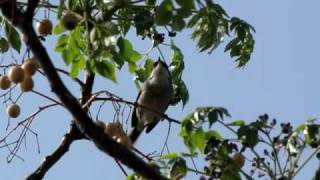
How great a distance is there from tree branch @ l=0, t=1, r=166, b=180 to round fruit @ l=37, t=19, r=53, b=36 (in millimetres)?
787

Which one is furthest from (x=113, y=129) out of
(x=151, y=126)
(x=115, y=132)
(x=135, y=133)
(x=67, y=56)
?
(x=151, y=126)

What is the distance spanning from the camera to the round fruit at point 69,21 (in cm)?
335

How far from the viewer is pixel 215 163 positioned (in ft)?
10.4

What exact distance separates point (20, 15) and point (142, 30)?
7.19 ft

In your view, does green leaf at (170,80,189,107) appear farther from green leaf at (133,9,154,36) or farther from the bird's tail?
the bird's tail

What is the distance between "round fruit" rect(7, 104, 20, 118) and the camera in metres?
4.02

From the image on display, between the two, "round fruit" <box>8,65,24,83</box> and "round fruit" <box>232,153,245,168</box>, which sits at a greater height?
"round fruit" <box>8,65,24,83</box>

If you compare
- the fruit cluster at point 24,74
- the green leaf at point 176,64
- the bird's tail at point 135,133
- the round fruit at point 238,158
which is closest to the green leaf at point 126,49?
the fruit cluster at point 24,74

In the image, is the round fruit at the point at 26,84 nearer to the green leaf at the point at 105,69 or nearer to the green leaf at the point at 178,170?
the green leaf at the point at 105,69

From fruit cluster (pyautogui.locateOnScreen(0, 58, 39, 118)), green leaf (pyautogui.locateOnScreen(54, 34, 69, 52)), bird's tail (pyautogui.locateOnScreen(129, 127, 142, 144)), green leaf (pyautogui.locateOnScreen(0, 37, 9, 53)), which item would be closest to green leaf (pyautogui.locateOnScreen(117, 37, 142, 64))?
green leaf (pyautogui.locateOnScreen(54, 34, 69, 52))

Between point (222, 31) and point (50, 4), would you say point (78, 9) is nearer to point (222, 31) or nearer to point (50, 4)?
point (50, 4)

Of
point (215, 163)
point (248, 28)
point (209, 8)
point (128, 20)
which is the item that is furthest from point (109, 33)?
point (248, 28)

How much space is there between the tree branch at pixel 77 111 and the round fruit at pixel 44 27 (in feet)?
2.58

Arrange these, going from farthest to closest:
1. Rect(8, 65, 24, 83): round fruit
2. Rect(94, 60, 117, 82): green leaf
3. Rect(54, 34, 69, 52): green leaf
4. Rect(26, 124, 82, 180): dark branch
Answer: Rect(26, 124, 82, 180): dark branch → Rect(54, 34, 69, 52): green leaf → Rect(94, 60, 117, 82): green leaf → Rect(8, 65, 24, 83): round fruit
